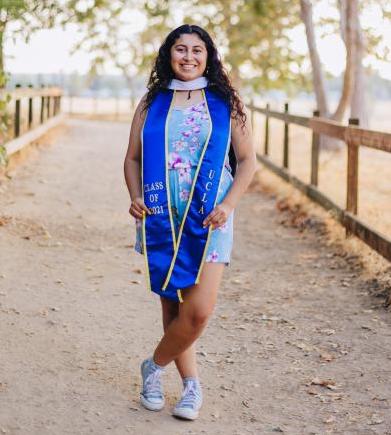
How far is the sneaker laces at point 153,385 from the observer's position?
4207 mm

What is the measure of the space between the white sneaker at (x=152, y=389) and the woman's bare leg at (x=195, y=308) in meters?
0.27

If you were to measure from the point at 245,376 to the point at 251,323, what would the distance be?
3.75 ft

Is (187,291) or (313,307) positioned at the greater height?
(187,291)

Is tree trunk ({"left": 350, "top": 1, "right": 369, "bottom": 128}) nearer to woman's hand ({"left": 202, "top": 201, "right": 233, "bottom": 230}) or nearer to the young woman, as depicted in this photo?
the young woman

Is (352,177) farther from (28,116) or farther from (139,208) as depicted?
(28,116)

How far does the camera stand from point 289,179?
12.4 metres

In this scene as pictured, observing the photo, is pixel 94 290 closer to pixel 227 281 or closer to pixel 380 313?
pixel 227 281

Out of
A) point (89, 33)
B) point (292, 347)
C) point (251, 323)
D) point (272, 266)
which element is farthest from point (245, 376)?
point (89, 33)

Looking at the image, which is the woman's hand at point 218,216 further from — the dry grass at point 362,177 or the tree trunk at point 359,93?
the tree trunk at point 359,93

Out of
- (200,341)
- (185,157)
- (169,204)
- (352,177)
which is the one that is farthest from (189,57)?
(352,177)

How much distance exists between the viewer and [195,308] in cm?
389

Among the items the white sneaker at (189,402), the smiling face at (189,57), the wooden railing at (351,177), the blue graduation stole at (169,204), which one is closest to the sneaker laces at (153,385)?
the white sneaker at (189,402)

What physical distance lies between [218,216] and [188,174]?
24 cm

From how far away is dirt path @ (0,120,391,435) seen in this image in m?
4.19
